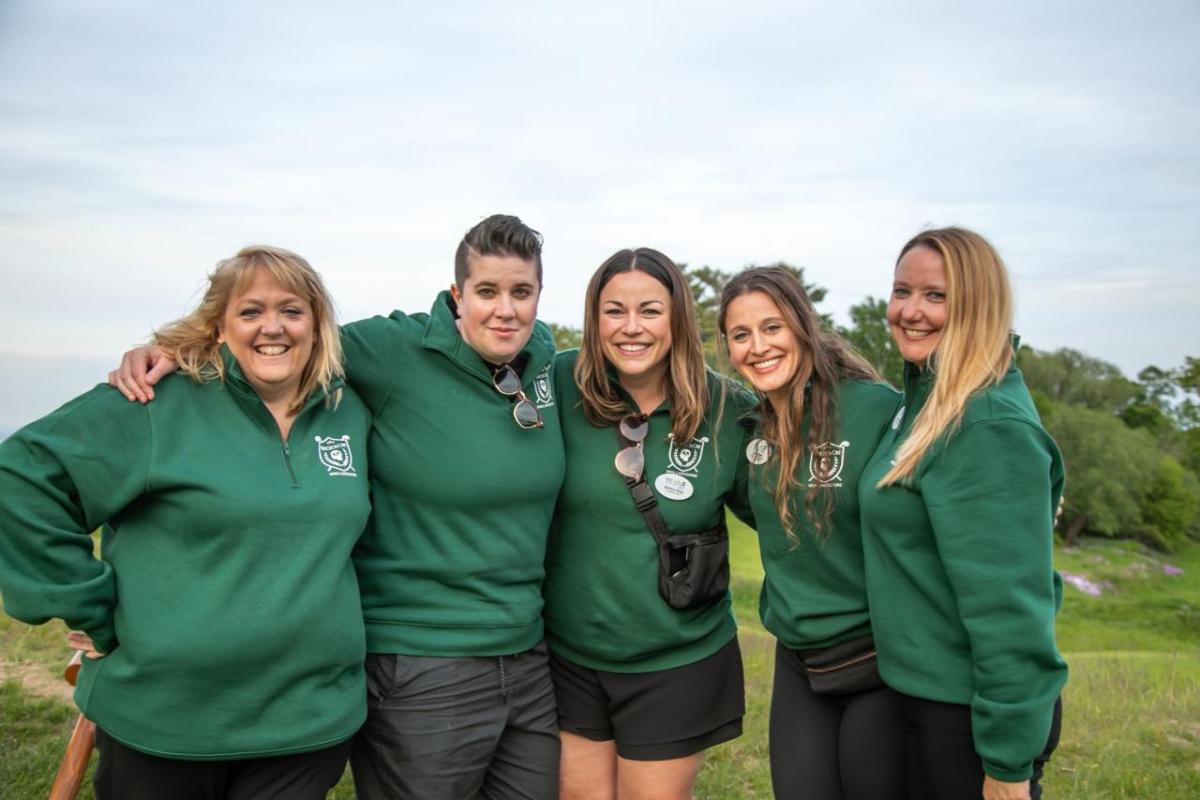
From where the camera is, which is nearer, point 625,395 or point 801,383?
point 801,383

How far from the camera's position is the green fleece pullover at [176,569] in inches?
132

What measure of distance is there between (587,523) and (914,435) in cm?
167

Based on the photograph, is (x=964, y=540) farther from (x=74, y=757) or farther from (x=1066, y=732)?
(x=1066, y=732)

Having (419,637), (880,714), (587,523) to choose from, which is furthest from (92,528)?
(880,714)

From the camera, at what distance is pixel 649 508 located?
14.7ft

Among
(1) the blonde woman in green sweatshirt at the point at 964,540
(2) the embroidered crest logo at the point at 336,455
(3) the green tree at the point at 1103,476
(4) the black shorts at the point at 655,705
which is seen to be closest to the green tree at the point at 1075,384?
(3) the green tree at the point at 1103,476

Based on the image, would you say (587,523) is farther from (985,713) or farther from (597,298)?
(985,713)

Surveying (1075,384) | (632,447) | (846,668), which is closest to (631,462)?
→ (632,447)

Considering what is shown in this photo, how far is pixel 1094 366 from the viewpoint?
93250 mm

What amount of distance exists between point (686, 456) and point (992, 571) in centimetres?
166

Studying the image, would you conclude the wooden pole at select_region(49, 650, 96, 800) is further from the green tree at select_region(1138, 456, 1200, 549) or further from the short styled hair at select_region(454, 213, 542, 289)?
the green tree at select_region(1138, 456, 1200, 549)

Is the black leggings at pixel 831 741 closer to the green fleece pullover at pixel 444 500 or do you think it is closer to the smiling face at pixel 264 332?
the green fleece pullover at pixel 444 500

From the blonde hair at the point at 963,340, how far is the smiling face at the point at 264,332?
2.39 metres

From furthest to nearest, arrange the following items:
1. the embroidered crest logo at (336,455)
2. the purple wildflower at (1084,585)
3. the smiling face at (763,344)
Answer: the purple wildflower at (1084,585), the smiling face at (763,344), the embroidered crest logo at (336,455)
